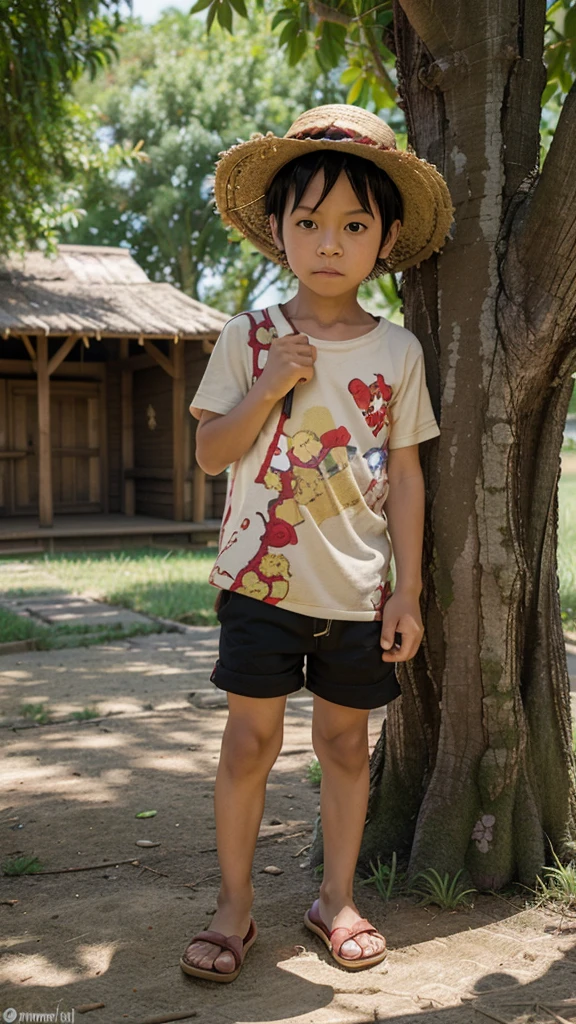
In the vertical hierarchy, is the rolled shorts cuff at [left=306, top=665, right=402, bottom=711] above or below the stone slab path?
above

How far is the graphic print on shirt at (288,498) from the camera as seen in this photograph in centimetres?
207

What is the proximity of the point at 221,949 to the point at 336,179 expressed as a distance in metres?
1.66

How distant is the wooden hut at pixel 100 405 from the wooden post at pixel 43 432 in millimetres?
16

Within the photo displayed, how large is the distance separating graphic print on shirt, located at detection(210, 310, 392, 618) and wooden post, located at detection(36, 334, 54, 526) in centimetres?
1011

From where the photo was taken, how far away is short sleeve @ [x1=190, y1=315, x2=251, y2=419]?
212cm

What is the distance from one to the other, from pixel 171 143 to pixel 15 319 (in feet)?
50.6

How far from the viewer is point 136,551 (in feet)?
38.6

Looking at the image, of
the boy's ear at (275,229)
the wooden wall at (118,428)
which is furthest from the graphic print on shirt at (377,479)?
the wooden wall at (118,428)

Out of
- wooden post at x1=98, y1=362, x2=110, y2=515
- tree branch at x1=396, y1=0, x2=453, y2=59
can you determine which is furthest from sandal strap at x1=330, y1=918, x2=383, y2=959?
wooden post at x1=98, y1=362, x2=110, y2=515

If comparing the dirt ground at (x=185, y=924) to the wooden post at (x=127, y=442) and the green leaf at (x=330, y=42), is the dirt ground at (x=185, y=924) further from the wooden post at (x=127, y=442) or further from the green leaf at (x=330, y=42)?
the wooden post at (x=127, y=442)

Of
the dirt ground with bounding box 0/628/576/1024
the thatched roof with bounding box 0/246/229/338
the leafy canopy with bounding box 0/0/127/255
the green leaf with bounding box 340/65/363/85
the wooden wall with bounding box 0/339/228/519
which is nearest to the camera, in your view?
the dirt ground with bounding box 0/628/576/1024

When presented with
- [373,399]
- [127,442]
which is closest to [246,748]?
[373,399]

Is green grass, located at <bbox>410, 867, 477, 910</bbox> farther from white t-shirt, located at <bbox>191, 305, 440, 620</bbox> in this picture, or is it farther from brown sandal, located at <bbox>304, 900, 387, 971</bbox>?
white t-shirt, located at <bbox>191, 305, 440, 620</bbox>

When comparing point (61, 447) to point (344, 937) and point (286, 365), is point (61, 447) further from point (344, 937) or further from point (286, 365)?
point (344, 937)
